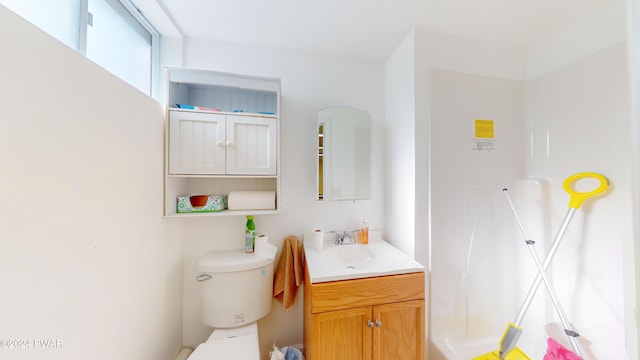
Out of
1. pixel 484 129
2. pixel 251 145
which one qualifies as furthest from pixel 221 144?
pixel 484 129

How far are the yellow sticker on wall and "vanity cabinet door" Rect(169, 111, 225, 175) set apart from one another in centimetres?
164

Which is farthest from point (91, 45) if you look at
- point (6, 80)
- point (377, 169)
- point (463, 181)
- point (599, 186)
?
point (599, 186)

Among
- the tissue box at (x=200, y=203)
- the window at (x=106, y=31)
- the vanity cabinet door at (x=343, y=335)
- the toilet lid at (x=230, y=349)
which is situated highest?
the window at (x=106, y=31)

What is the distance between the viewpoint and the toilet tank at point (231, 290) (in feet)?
4.10

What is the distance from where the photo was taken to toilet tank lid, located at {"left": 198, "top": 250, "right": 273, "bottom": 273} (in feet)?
4.08

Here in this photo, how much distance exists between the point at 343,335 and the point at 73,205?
4.01 ft

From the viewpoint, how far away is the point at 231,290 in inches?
49.6

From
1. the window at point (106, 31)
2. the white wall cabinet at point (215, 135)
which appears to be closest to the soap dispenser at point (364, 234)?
the white wall cabinet at point (215, 135)

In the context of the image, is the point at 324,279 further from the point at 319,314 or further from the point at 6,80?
the point at 6,80

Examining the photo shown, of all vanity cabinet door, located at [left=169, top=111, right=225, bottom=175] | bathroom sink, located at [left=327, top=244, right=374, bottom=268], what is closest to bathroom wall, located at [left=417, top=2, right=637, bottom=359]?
bathroom sink, located at [left=327, top=244, right=374, bottom=268]

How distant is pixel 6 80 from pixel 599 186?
2.32m

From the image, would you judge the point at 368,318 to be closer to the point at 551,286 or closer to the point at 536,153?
the point at 551,286

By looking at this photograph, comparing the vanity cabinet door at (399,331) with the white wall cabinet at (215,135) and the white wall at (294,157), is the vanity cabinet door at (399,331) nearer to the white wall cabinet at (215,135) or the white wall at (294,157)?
the white wall at (294,157)

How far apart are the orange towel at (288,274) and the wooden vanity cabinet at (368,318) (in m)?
0.31
